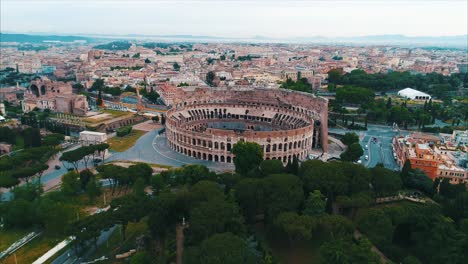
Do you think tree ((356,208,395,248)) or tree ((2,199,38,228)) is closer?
tree ((356,208,395,248))

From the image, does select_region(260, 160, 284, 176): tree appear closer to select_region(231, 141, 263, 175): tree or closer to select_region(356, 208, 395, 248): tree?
select_region(231, 141, 263, 175): tree

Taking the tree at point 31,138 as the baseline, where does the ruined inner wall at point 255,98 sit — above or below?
above

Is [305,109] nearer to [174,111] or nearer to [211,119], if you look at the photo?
[211,119]

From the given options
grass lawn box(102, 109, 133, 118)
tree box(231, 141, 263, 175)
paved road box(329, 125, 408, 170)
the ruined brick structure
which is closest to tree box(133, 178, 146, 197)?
tree box(231, 141, 263, 175)

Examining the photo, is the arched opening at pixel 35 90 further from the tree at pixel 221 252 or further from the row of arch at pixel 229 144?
the tree at pixel 221 252

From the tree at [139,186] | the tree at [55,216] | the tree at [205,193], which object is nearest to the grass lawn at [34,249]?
the tree at [55,216]
